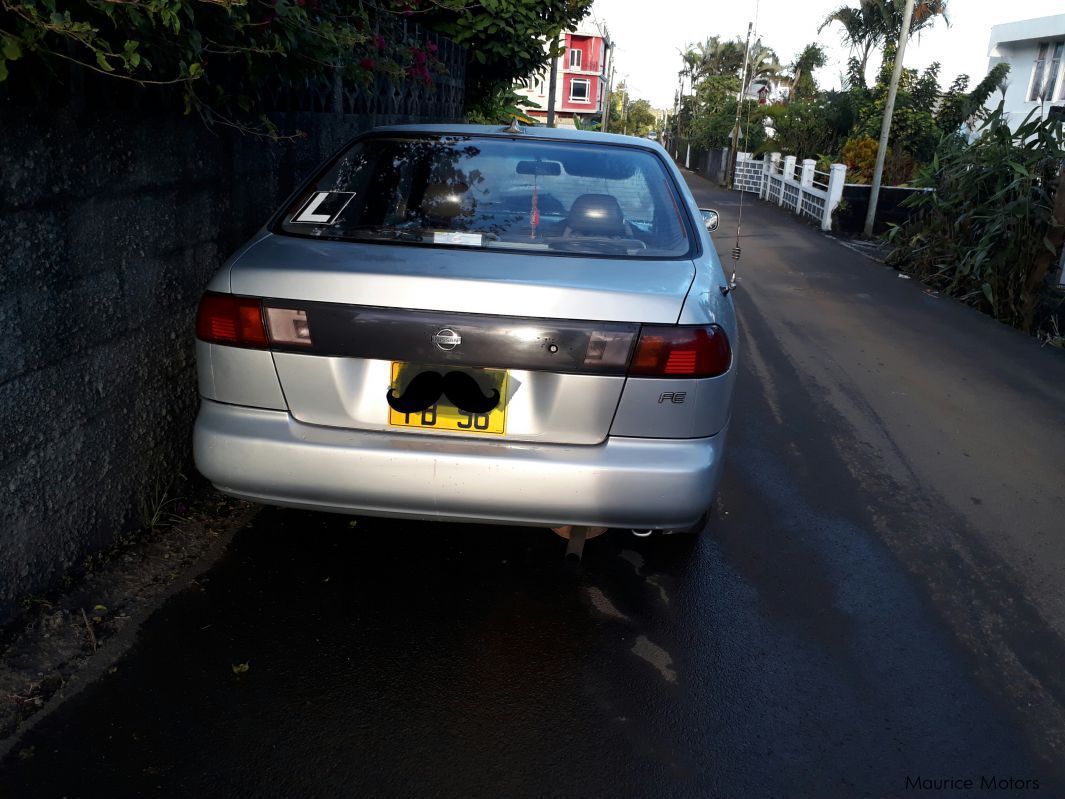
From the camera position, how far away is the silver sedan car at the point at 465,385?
2914 millimetres

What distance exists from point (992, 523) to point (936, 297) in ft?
26.5

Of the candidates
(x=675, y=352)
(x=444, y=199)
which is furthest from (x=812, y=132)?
(x=675, y=352)

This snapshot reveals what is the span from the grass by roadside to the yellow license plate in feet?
3.86

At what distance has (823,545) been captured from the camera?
4199 mm

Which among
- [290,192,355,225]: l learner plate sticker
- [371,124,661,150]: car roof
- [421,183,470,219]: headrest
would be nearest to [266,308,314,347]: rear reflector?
[290,192,355,225]: l learner plate sticker

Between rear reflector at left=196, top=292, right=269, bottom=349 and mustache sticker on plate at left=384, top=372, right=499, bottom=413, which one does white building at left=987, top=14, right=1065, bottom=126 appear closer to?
mustache sticker on plate at left=384, top=372, right=499, bottom=413

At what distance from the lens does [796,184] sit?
24.9 metres

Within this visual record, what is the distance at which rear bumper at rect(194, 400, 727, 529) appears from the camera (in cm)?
298

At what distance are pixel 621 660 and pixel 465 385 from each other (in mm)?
1051

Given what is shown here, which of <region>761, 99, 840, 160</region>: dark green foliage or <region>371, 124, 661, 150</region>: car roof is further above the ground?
<region>371, 124, 661, 150</region>: car roof

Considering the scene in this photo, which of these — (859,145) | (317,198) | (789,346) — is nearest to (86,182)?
(317,198)

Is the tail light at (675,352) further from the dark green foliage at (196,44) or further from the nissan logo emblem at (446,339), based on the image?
the dark green foliage at (196,44)

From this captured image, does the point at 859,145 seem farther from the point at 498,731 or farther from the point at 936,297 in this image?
the point at 498,731

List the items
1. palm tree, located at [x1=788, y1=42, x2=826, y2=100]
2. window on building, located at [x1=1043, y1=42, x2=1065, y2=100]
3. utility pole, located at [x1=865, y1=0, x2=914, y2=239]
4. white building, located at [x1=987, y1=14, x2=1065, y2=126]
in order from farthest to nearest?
palm tree, located at [x1=788, y1=42, x2=826, y2=100] → window on building, located at [x1=1043, y1=42, x2=1065, y2=100] → white building, located at [x1=987, y1=14, x2=1065, y2=126] → utility pole, located at [x1=865, y1=0, x2=914, y2=239]
